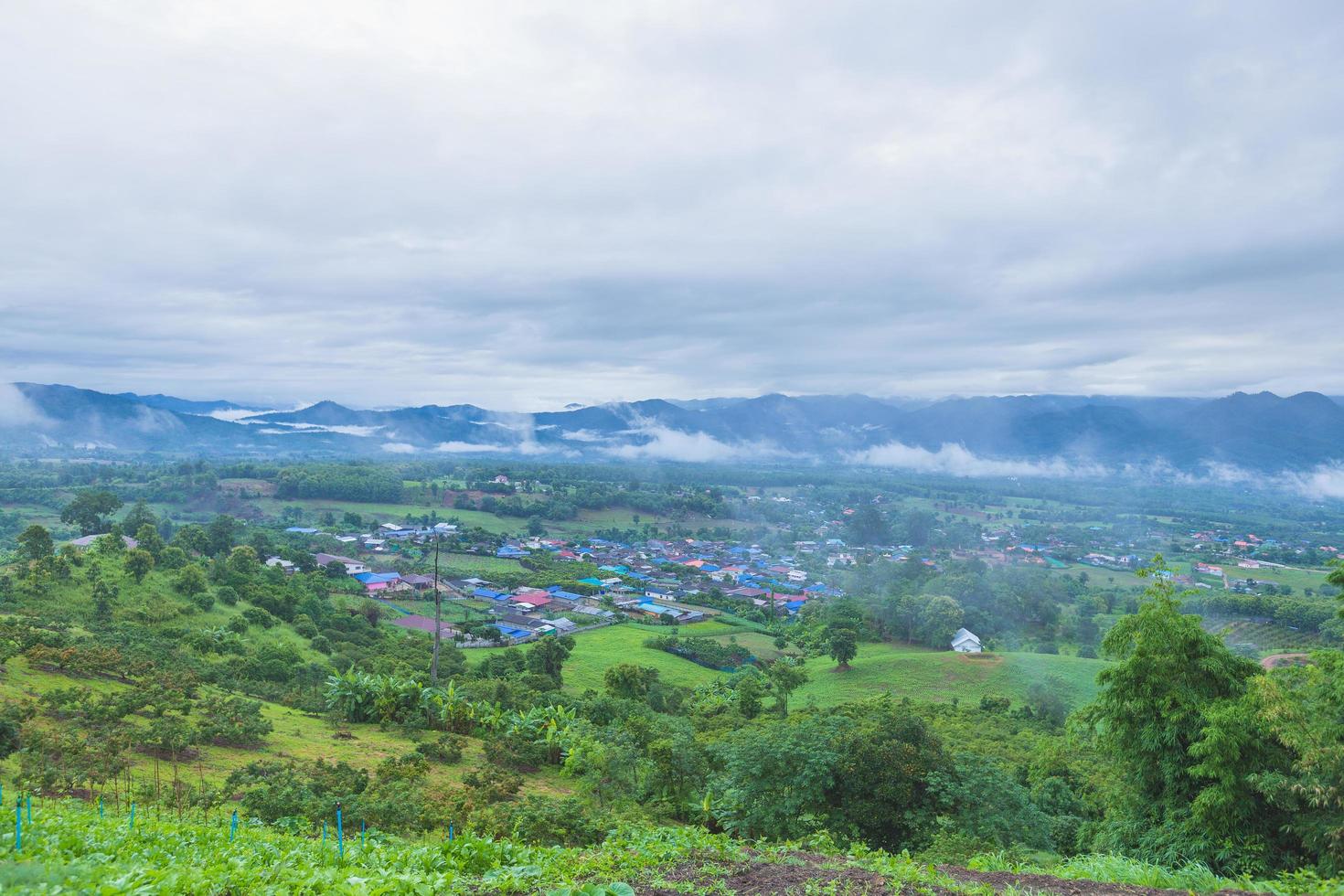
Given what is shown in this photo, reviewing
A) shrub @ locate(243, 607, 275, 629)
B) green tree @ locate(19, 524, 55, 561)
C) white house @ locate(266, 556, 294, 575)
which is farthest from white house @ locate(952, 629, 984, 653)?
green tree @ locate(19, 524, 55, 561)

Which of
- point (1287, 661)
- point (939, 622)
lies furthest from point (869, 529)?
point (1287, 661)

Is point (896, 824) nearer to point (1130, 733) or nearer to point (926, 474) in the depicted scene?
point (1130, 733)

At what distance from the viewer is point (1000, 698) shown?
2986 cm

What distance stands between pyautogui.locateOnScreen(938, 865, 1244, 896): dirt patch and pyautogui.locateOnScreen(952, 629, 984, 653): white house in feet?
121

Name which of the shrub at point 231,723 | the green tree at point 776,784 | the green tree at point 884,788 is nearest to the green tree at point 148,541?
the shrub at point 231,723

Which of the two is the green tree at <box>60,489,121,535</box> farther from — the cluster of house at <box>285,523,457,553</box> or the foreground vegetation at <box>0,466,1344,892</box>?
the foreground vegetation at <box>0,466,1344,892</box>

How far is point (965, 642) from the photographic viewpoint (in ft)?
136

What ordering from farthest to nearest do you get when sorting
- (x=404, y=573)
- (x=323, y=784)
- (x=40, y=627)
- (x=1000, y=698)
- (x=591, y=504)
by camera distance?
(x=591, y=504)
(x=404, y=573)
(x=1000, y=698)
(x=40, y=627)
(x=323, y=784)

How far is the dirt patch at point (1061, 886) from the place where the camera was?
640 centimetres

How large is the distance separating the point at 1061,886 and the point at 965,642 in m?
38.3

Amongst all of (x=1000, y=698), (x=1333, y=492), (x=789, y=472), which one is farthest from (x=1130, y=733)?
(x=1333, y=492)

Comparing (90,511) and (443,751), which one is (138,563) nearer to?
(443,751)

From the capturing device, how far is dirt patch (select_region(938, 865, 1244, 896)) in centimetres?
640

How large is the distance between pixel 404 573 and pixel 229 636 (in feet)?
102
